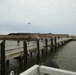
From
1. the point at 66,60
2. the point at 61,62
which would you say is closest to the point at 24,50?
the point at 61,62

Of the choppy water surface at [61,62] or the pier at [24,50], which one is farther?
the choppy water surface at [61,62]

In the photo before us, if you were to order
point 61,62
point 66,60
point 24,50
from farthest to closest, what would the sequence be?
point 66,60 → point 61,62 → point 24,50

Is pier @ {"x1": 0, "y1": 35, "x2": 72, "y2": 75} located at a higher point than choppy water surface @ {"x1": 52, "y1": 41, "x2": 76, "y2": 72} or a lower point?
higher

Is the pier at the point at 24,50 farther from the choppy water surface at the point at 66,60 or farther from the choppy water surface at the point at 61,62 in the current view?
the choppy water surface at the point at 66,60

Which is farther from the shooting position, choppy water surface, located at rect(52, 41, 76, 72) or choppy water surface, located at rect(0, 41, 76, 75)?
choppy water surface, located at rect(52, 41, 76, 72)

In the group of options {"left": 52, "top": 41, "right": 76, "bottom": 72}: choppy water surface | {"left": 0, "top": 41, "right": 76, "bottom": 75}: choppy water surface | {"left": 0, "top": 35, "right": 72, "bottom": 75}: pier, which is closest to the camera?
{"left": 0, "top": 35, "right": 72, "bottom": 75}: pier

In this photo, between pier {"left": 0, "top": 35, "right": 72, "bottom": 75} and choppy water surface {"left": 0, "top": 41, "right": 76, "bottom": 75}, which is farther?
choppy water surface {"left": 0, "top": 41, "right": 76, "bottom": 75}

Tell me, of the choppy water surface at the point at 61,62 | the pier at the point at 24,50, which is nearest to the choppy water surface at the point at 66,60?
the choppy water surface at the point at 61,62

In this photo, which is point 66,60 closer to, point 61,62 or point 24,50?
point 61,62

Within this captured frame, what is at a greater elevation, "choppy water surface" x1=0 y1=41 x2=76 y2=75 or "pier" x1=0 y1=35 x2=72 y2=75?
"pier" x1=0 y1=35 x2=72 y2=75

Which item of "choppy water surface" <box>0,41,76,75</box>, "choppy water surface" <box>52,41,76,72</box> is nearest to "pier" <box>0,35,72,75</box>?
"choppy water surface" <box>0,41,76,75</box>

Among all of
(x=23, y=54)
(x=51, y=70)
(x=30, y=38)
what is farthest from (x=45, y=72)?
(x=30, y=38)

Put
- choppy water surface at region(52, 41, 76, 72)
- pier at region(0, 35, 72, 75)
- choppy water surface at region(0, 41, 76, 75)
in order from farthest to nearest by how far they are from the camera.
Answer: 1. choppy water surface at region(52, 41, 76, 72)
2. choppy water surface at region(0, 41, 76, 75)
3. pier at region(0, 35, 72, 75)

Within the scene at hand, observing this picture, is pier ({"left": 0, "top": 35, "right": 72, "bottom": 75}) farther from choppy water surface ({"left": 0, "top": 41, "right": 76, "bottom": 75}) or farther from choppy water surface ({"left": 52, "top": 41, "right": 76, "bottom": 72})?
choppy water surface ({"left": 52, "top": 41, "right": 76, "bottom": 72})
